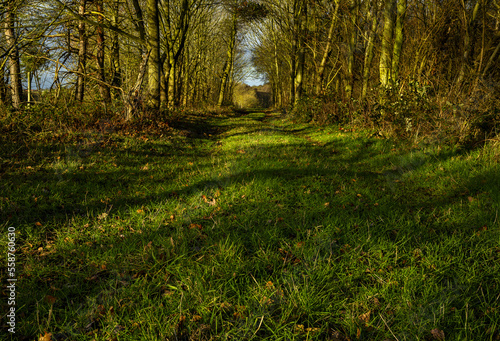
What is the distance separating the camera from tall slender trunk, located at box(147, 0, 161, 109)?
10023 millimetres

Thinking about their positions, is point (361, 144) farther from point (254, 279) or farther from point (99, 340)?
point (99, 340)

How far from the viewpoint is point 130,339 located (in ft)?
5.85

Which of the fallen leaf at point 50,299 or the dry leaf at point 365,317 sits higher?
the fallen leaf at point 50,299

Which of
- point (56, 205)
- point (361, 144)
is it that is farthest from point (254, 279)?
point (361, 144)

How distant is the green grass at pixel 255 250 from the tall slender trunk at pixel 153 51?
559 cm

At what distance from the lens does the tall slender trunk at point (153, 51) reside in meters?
10.0

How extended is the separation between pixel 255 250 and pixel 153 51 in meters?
9.89

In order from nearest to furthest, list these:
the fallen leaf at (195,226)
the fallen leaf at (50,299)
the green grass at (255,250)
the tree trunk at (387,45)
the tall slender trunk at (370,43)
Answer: the green grass at (255,250)
the fallen leaf at (50,299)
the fallen leaf at (195,226)
the tree trunk at (387,45)
the tall slender trunk at (370,43)

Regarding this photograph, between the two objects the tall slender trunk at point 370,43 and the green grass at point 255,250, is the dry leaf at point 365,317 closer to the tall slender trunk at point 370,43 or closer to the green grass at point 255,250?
the green grass at point 255,250

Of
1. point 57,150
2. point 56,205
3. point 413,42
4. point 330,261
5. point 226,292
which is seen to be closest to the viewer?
point 226,292

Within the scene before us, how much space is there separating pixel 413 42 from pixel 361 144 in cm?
407

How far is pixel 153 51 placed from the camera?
10148 millimetres

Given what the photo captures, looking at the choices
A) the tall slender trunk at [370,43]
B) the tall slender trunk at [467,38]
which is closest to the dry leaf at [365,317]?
the tall slender trunk at [467,38]

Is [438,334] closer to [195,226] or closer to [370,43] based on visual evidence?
[195,226]
